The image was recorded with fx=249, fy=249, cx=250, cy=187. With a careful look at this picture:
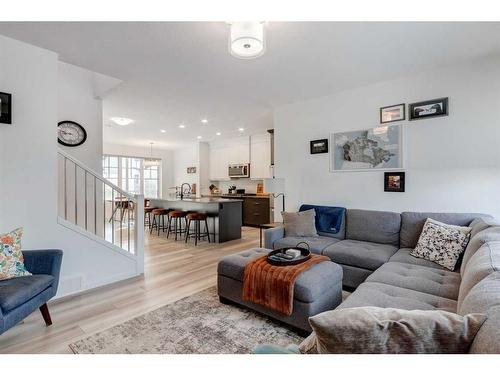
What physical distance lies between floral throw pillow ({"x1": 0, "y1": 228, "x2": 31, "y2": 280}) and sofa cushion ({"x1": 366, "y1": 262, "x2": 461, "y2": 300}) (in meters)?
2.83

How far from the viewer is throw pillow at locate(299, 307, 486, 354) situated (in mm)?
724

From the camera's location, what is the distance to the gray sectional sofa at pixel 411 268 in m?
0.97

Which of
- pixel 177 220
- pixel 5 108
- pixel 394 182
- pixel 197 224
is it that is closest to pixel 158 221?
pixel 177 220

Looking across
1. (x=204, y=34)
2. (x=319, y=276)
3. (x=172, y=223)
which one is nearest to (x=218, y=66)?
(x=204, y=34)

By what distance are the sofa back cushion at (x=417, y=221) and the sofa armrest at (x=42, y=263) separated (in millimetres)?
3553

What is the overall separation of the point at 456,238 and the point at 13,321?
3.60m

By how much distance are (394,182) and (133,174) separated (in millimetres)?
8046

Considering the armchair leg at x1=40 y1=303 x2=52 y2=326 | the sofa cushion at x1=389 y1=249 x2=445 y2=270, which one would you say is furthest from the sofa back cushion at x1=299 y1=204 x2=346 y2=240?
the armchair leg at x1=40 y1=303 x2=52 y2=326

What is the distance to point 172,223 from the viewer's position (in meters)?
6.21

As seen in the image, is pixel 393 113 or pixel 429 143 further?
pixel 393 113

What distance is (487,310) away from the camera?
825 millimetres

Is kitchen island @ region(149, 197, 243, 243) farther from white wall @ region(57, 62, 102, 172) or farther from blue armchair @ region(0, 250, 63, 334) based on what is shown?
blue armchair @ region(0, 250, 63, 334)

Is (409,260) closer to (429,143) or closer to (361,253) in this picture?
(361,253)
